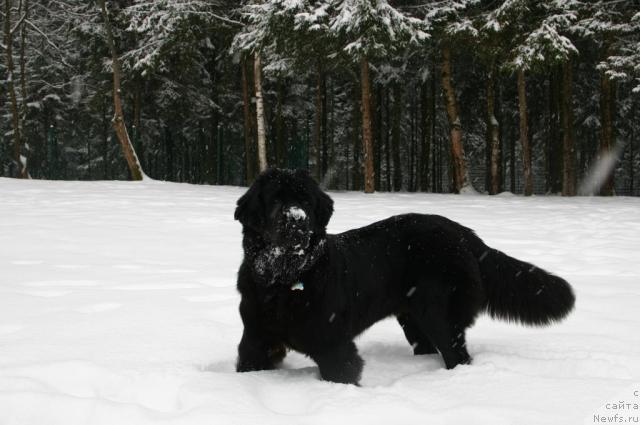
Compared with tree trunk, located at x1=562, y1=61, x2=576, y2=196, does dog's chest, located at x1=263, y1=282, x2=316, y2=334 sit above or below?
below

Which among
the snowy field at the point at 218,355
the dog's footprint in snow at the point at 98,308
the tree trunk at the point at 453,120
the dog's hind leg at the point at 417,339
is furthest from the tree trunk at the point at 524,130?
the dog's footprint in snow at the point at 98,308

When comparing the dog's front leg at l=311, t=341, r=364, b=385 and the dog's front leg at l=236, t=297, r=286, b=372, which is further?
the dog's front leg at l=236, t=297, r=286, b=372

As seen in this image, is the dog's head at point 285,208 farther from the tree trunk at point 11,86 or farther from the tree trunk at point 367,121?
the tree trunk at point 11,86

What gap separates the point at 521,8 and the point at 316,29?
6375 mm

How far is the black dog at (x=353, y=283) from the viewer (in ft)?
10.3

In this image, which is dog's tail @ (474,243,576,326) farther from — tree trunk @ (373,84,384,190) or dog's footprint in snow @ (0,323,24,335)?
tree trunk @ (373,84,384,190)

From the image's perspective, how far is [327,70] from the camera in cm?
2209

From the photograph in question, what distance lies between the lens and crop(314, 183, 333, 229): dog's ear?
3314mm

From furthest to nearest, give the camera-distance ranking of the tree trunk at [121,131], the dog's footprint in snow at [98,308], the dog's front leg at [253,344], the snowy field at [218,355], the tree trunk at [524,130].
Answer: the tree trunk at [121,131], the tree trunk at [524,130], the dog's footprint in snow at [98,308], the dog's front leg at [253,344], the snowy field at [218,355]

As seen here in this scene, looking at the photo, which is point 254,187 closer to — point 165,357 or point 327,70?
point 165,357

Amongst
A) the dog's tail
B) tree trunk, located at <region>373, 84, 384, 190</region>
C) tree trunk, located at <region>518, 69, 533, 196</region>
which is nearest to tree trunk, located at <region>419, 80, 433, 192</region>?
tree trunk, located at <region>373, 84, 384, 190</region>

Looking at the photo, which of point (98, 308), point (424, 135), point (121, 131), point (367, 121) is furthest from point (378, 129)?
point (98, 308)

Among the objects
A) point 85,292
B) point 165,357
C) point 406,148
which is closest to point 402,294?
point 165,357

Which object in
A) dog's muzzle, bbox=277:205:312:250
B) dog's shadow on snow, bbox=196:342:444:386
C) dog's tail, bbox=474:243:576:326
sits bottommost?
dog's shadow on snow, bbox=196:342:444:386
